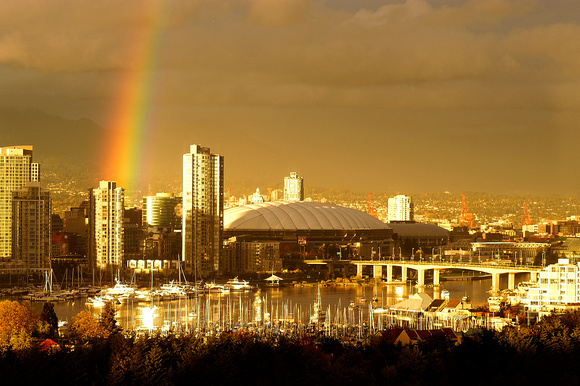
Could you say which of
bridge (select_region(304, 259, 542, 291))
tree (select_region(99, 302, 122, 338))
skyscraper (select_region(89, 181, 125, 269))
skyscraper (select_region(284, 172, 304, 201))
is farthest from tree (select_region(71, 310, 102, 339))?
skyscraper (select_region(284, 172, 304, 201))

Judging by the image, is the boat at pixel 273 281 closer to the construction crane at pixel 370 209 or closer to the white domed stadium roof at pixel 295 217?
the white domed stadium roof at pixel 295 217

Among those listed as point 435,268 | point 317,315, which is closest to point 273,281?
point 435,268

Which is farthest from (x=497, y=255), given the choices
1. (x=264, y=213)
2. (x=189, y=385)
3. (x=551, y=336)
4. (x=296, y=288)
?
(x=189, y=385)

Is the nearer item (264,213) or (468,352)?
(468,352)

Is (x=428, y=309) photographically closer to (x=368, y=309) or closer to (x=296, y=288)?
(x=368, y=309)

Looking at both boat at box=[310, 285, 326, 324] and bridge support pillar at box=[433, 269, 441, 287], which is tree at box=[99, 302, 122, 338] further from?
bridge support pillar at box=[433, 269, 441, 287]

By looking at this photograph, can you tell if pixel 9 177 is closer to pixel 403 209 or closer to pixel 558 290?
pixel 558 290
